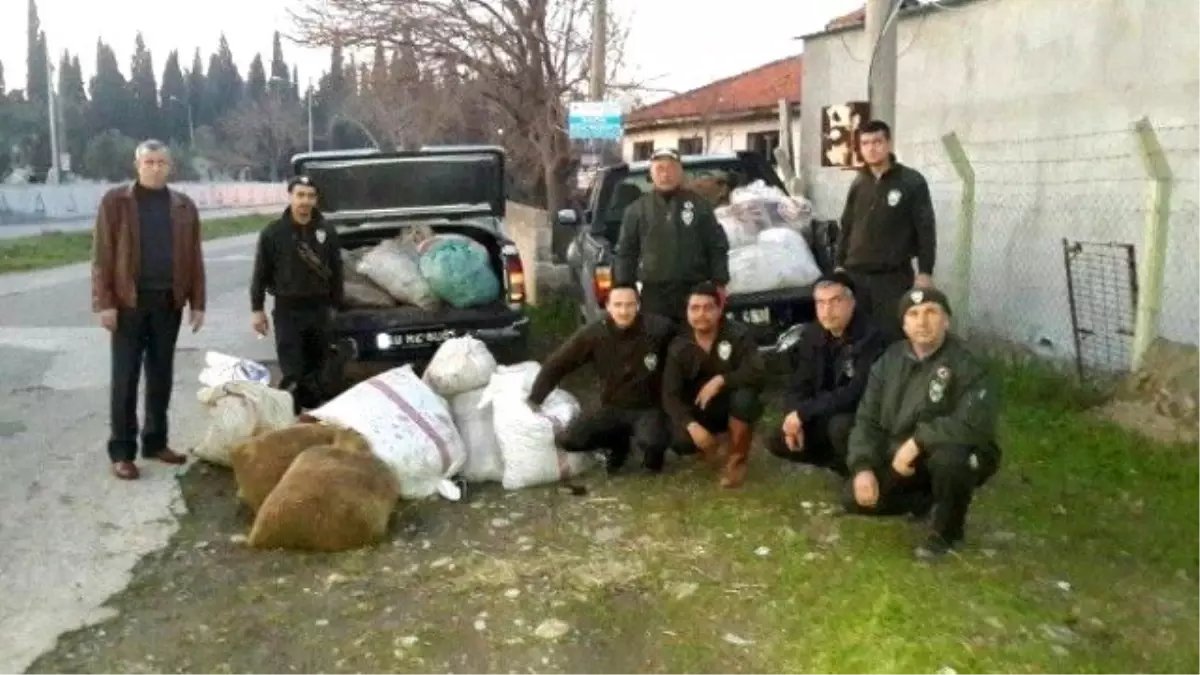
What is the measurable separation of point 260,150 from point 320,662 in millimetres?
74483

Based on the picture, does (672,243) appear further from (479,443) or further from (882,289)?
(479,443)

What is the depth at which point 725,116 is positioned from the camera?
23.7m

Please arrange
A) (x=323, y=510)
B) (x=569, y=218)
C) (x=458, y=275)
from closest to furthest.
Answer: (x=323, y=510)
(x=458, y=275)
(x=569, y=218)

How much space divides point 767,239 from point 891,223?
173 centimetres

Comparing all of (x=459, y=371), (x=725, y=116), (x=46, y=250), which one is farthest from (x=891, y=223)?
(x=46, y=250)

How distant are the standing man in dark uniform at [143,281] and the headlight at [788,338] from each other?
3438mm

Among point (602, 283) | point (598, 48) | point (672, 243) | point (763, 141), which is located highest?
point (598, 48)

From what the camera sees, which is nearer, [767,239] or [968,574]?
[968,574]

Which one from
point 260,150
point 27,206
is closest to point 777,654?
point 27,206

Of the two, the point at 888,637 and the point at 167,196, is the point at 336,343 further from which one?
the point at 888,637

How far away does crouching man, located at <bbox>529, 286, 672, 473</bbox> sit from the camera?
658 cm

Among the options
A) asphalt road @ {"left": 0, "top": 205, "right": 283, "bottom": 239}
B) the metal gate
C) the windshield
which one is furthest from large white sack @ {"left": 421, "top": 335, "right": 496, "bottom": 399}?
asphalt road @ {"left": 0, "top": 205, "right": 283, "bottom": 239}

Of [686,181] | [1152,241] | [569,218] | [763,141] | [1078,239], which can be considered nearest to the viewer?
[1152,241]

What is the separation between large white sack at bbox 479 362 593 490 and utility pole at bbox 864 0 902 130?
3298 mm
